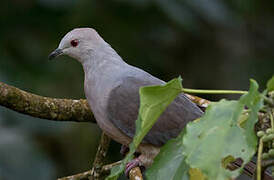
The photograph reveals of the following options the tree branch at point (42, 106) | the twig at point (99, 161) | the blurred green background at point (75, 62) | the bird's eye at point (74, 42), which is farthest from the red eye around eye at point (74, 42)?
the blurred green background at point (75, 62)

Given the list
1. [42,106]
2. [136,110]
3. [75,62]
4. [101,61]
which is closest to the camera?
[42,106]

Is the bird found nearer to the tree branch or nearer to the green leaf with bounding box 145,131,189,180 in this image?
the tree branch

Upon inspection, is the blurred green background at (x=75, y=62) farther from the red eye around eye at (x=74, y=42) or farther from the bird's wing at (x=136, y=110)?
the bird's wing at (x=136, y=110)

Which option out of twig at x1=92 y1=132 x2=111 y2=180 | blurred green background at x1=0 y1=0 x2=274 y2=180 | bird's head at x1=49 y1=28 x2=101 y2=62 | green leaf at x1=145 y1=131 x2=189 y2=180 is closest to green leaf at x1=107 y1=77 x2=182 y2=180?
green leaf at x1=145 y1=131 x2=189 y2=180

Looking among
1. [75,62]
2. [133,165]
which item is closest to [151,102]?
[133,165]

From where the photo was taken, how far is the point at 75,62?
540cm

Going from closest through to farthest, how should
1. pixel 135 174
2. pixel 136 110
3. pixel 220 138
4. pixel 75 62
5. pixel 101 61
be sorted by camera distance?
pixel 220 138 < pixel 135 174 < pixel 136 110 < pixel 101 61 < pixel 75 62

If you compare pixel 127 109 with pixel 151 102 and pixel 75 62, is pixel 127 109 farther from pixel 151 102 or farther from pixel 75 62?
pixel 75 62

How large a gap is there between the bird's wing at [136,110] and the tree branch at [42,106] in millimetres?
212

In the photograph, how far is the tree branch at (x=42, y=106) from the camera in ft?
9.47

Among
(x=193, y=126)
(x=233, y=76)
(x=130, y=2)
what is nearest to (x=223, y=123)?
(x=193, y=126)

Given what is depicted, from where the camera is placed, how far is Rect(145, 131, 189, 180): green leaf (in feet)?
5.85

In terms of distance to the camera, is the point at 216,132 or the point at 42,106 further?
the point at 42,106

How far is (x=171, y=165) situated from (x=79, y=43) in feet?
5.61
